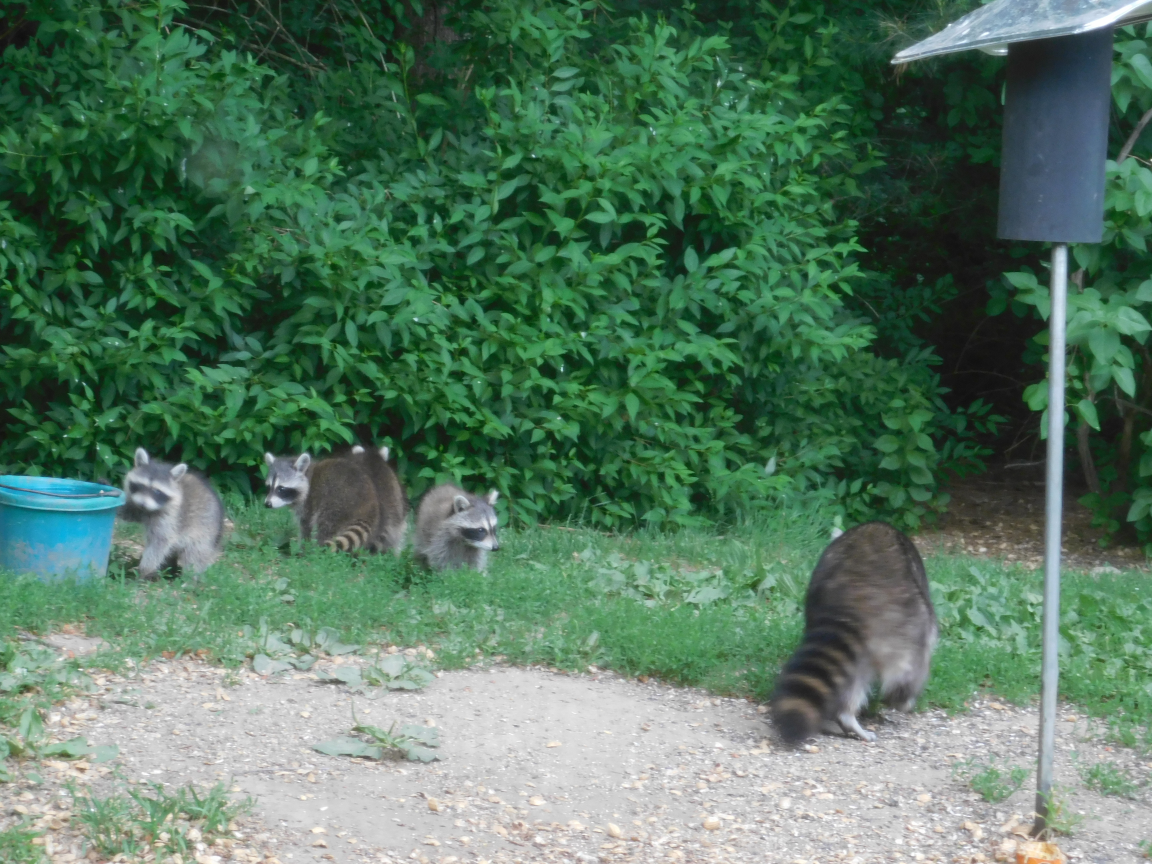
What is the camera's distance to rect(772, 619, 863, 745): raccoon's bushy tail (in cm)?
453

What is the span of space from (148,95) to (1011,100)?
4.69 metres

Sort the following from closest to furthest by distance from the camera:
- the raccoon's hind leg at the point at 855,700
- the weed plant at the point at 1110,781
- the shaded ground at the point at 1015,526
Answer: the weed plant at the point at 1110,781 → the raccoon's hind leg at the point at 855,700 → the shaded ground at the point at 1015,526

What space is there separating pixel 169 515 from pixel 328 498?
2.93 feet

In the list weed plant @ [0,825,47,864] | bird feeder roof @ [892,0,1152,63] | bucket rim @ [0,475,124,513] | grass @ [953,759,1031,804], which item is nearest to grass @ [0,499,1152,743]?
bucket rim @ [0,475,124,513]

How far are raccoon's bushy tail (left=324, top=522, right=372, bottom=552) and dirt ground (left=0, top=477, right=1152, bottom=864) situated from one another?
1321 millimetres

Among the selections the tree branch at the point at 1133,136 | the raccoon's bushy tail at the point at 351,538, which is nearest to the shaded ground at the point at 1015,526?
the tree branch at the point at 1133,136

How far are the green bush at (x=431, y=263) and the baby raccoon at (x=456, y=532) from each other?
0.63m

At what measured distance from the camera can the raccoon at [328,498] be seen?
6.58 meters

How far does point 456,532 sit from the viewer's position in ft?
21.2

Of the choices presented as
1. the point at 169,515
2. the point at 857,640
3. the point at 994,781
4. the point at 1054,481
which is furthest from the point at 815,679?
the point at 169,515

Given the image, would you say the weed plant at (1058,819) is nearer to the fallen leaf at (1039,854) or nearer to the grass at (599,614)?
the fallen leaf at (1039,854)

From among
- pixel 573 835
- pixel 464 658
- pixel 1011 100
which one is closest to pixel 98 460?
pixel 464 658

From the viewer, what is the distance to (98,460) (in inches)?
278

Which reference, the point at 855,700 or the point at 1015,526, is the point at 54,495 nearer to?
the point at 855,700
